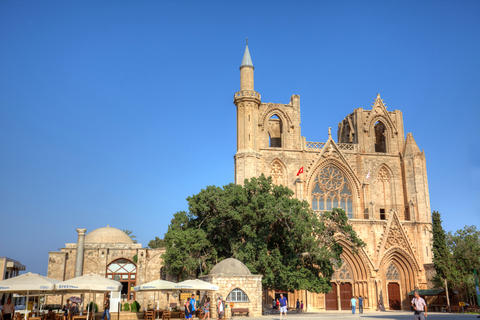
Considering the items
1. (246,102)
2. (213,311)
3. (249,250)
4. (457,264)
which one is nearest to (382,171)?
(457,264)

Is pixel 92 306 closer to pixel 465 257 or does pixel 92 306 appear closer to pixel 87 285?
pixel 87 285

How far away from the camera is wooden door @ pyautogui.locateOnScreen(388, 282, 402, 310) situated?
130ft

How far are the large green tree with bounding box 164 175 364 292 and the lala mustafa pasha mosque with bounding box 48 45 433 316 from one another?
5092 mm

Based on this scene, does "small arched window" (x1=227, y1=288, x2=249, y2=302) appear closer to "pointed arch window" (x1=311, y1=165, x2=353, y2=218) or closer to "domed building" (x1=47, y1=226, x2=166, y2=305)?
"domed building" (x1=47, y1=226, x2=166, y2=305)

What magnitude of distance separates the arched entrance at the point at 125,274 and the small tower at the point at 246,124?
11.4 metres

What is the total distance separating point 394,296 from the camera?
39969 mm

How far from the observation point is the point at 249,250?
3106 centimetres

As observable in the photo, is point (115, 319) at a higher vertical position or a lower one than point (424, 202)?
lower

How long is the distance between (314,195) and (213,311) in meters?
19.7

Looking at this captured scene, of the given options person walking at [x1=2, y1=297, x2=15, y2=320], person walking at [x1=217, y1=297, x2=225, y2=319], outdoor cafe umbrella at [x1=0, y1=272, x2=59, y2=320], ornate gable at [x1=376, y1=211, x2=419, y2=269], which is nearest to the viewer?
outdoor cafe umbrella at [x1=0, y1=272, x2=59, y2=320]

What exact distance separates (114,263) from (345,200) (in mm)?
21376

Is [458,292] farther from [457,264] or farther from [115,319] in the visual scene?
[115,319]

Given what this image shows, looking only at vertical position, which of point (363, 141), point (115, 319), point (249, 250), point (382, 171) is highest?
point (363, 141)

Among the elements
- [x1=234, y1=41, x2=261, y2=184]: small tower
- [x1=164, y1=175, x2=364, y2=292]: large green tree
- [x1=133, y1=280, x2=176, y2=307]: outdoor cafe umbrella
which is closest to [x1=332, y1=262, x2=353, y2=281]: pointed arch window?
[x1=164, y1=175, x2=364, y2=292]: large green tree
